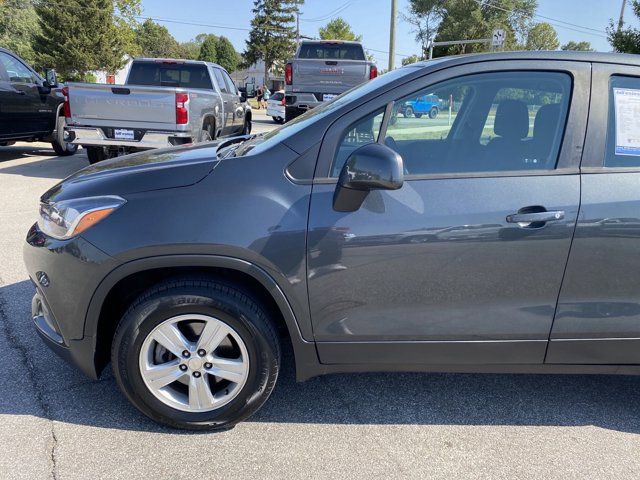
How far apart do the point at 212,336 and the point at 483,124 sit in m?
1.76

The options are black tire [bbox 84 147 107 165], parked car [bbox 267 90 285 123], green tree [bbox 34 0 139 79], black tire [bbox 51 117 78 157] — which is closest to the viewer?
black tire [bbox 84 147 107 165]

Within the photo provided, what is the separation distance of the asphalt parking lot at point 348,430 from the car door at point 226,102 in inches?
280

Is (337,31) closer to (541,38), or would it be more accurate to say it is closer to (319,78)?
(541,38)

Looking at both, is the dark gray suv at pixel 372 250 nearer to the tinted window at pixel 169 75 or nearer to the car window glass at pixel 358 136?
the car window glass at pixel 358 136

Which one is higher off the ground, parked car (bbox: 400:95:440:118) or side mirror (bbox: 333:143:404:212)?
parked car (bbox: 400:95:440:118)

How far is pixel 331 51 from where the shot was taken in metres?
13.0

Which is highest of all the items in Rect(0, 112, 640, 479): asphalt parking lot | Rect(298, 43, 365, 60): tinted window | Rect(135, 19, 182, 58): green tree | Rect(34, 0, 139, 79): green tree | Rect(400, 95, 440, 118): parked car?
Rect(135, 19, 182, 58): green tree

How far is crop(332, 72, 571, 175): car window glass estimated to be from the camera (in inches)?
99.8

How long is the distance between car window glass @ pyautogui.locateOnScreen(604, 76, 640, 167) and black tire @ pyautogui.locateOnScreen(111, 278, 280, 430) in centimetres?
184

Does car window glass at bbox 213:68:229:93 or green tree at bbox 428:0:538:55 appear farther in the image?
green tree at bbox 428:0:538:55

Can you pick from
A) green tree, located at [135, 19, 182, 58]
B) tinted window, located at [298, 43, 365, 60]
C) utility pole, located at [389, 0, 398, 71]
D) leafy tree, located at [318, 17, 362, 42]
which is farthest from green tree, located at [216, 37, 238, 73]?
tinted window, located at [298, 43, 365, 60]

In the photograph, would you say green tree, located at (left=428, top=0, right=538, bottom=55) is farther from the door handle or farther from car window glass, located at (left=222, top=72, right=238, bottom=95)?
the door handle

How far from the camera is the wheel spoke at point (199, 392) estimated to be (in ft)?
8.48

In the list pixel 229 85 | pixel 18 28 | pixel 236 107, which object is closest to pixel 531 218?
pixel 236 107
